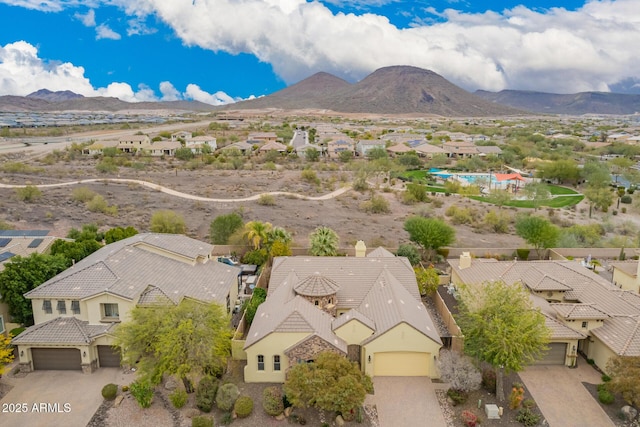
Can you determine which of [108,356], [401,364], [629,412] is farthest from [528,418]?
[108,356]

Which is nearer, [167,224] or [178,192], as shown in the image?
[167,224]

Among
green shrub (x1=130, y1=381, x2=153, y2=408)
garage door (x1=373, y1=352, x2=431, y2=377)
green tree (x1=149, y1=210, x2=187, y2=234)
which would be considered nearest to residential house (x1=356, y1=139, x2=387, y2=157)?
green tree (x1=149, y1=210, x2=187, y2=234)

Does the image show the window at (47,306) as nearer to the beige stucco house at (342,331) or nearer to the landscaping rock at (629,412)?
the beige stucco house at (342,331)

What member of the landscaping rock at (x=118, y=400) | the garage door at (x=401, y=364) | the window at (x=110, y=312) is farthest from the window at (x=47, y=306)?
the garage door at (x=401, y=364)

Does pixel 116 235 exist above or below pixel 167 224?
above

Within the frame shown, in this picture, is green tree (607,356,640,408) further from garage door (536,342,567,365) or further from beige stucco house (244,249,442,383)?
beige stucco house (244,249,442,383)

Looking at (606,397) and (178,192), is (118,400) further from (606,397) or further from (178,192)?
(178,192)
